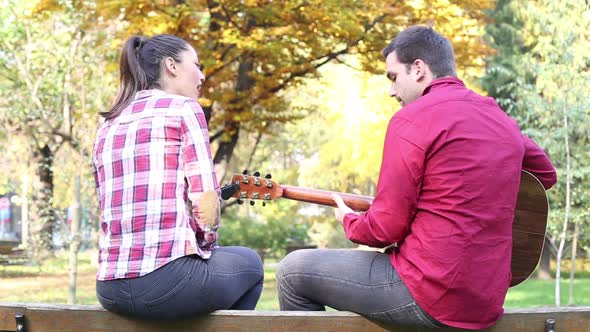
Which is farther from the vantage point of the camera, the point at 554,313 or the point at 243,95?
the point at 243,95

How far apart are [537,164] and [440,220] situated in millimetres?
647

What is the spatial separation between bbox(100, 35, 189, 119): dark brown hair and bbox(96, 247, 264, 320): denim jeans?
67 cm

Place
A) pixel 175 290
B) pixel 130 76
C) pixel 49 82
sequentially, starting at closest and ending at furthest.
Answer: pixel 175 290 < pixel 130 76 < pixel 49 82

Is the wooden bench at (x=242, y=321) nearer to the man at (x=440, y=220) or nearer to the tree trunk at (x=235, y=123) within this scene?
the man at (x=440, y=220)

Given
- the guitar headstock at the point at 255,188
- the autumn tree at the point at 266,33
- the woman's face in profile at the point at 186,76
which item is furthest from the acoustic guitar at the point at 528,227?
the autumn tree at the point at 266,33

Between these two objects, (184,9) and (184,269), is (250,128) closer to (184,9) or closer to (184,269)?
(184,9)

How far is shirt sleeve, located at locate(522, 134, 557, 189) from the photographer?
3.04m

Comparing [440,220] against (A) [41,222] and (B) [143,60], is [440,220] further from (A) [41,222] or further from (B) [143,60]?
(A) [41,222]

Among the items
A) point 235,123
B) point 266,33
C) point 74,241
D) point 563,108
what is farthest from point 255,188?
point 563,108

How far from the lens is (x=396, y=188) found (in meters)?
2.65

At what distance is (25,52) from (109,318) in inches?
637

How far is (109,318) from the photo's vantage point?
9.32ft

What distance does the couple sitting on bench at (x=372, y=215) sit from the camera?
2652mm

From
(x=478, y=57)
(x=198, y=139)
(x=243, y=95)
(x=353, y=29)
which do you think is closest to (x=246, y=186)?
(x=198, y=139)
